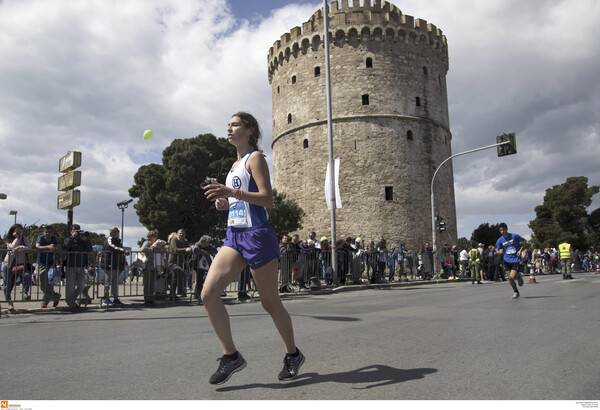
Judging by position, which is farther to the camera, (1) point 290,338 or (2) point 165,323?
(2) point 165,323

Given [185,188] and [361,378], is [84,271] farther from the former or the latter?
[185,188]

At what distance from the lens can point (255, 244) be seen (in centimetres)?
328

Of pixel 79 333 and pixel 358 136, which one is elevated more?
pixel 358 136

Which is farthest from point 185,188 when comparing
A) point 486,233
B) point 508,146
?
point 486,233

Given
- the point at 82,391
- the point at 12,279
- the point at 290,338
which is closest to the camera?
the point at 82,391

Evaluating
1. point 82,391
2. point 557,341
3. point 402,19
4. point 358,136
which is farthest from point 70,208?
point 402,19

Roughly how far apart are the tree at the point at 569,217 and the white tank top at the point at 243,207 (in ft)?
209

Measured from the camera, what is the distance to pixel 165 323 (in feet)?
22.6

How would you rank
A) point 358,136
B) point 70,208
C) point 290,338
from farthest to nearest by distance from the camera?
point 358,136 < point 70,208 < point 290,338

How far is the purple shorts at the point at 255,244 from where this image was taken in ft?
10.7

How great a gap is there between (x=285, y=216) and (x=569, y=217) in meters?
44.8

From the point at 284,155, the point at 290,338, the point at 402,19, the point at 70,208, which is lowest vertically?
the point at 290,338

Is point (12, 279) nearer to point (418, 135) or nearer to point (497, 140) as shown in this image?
point (497, 140)

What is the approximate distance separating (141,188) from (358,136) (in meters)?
19.4
